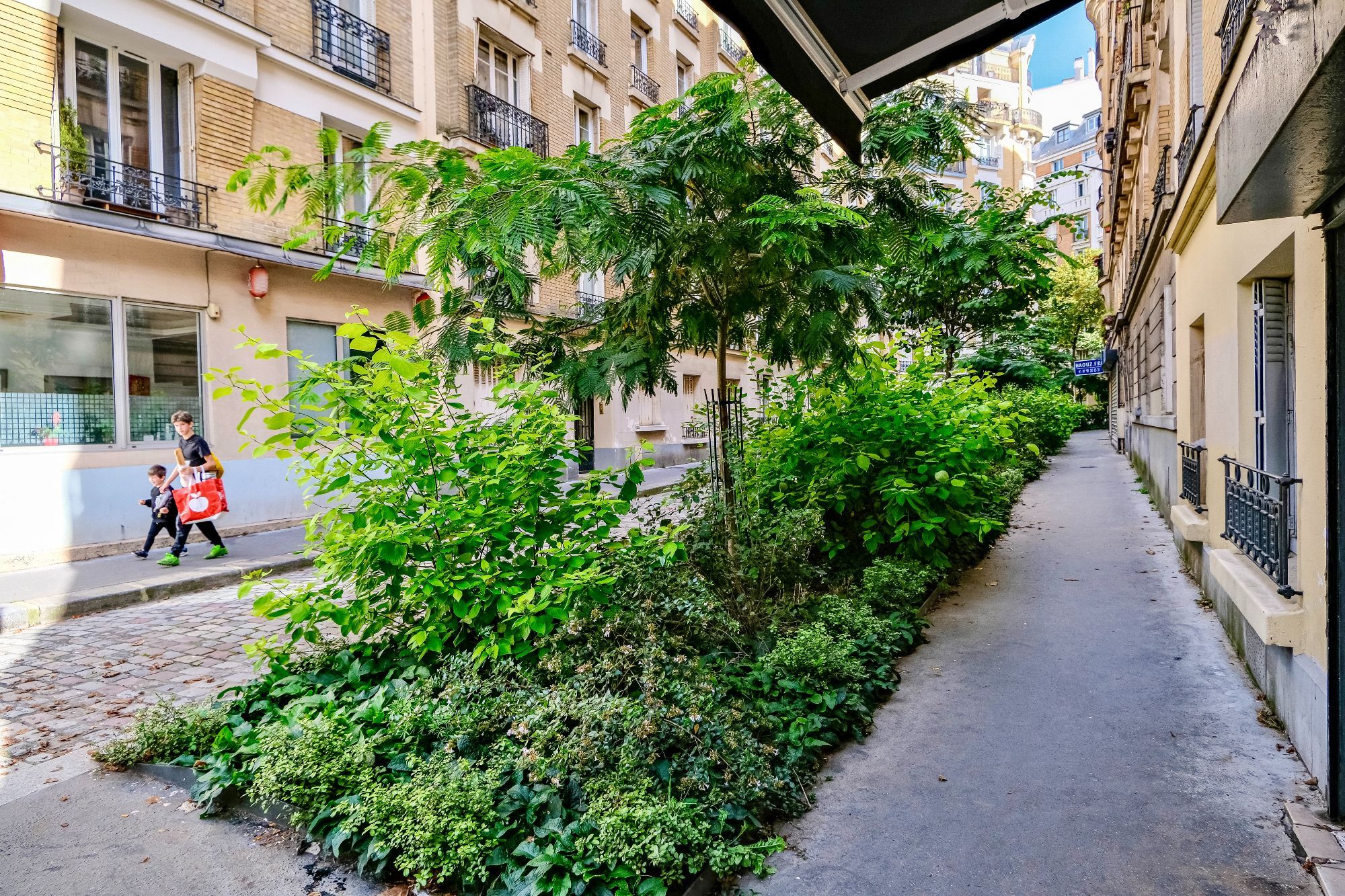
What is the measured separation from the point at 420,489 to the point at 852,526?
4.27 m

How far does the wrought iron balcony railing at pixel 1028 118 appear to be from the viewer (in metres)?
76.9

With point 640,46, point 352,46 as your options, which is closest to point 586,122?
point 640,46

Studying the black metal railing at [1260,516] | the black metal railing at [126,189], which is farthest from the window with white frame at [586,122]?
the black metal railing at [1260,516]

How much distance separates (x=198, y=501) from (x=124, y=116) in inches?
230

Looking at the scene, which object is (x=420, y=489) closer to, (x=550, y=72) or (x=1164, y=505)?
(x=1164, y=505)

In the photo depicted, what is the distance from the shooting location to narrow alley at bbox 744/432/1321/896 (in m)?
3.17

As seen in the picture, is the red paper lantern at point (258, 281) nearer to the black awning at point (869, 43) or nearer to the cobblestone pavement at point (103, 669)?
the cobblestone pavement at point (103, 669)

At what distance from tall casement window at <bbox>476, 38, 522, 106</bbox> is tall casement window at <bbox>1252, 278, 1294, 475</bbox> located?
53.3ft

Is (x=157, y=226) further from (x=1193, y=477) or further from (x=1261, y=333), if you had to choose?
(x=1193, y=477)

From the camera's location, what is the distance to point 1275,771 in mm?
3963

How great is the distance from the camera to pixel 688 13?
2677 centimetres

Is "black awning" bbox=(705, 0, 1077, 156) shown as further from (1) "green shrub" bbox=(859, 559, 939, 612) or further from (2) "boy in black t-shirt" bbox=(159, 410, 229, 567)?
(2) "boy in black t-shirt" bbox=(159, 410, 229, 567)

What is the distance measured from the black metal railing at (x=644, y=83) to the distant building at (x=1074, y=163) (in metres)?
48.8

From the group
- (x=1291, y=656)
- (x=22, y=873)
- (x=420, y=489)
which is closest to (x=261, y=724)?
(x=22, y=873)
